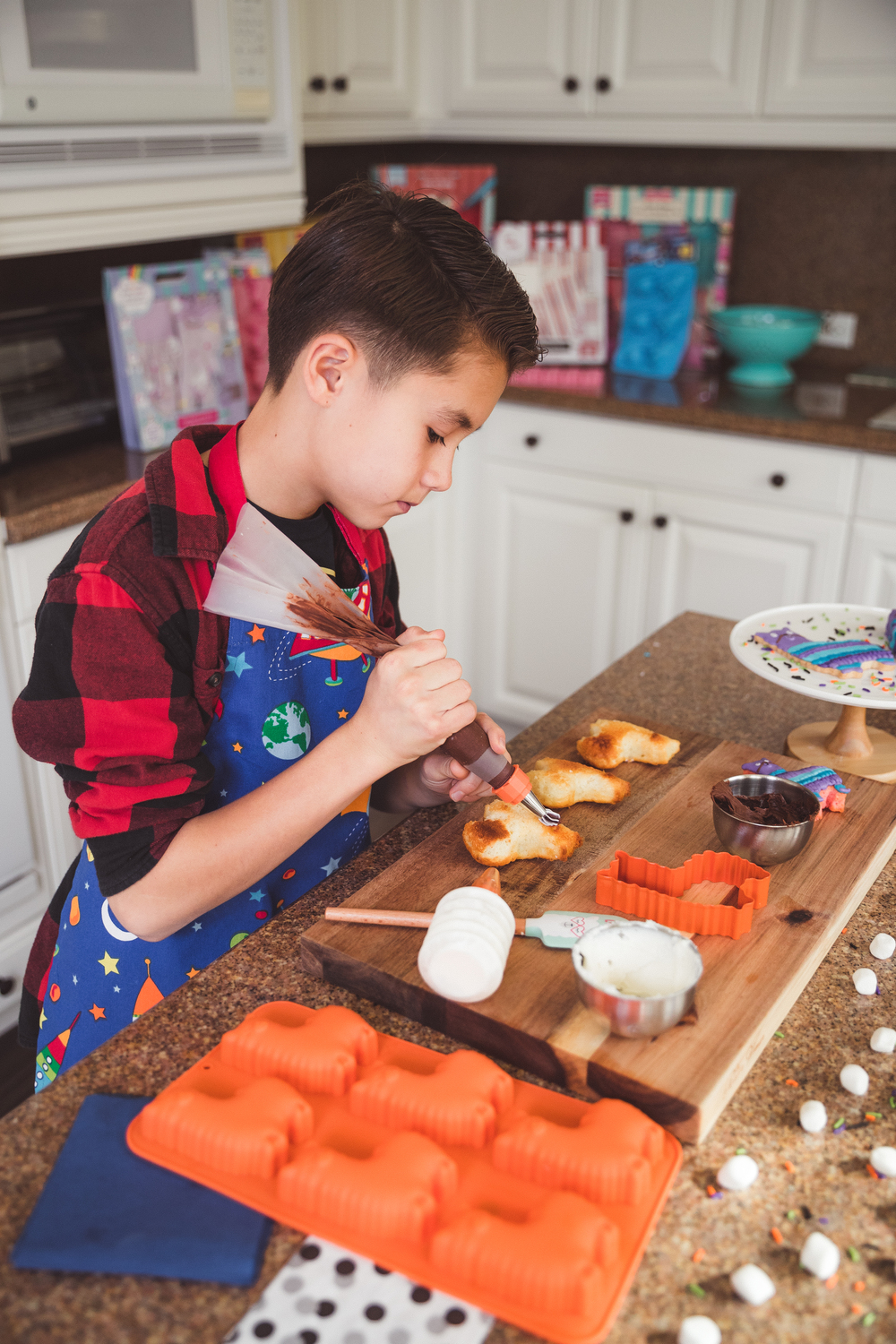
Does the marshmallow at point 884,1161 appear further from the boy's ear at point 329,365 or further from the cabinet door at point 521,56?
the cabinet door at point 521,56

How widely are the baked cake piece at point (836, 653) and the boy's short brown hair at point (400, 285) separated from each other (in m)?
0.46

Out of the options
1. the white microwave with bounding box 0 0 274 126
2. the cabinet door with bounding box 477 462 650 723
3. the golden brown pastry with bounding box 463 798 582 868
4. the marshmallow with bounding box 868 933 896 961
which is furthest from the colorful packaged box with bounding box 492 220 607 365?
the marshmallow with bounding box 868 933 896 961

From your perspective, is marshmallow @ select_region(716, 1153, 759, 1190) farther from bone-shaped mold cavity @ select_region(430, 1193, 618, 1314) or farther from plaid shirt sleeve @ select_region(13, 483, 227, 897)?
plaid shirt sleeve @ select_region(13, 483, 227, 897)

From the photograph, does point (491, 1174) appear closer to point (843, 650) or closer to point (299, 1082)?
point (299, 1082)

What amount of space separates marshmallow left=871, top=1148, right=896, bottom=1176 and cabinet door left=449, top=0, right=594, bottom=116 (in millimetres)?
2616

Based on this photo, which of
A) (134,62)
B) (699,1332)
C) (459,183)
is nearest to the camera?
(699,1332)

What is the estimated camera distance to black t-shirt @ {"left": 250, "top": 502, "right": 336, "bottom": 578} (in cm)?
108

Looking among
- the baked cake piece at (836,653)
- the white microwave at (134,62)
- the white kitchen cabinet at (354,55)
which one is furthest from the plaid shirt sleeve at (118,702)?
the white kitchen cabinet at (354,55)

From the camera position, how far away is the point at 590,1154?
2.14 feet

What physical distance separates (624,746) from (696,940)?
0.32 meters

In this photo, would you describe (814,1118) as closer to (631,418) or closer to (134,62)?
(134,62)

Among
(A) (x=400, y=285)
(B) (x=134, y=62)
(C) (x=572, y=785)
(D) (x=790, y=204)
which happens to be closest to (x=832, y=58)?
(D) (x=790, y=204)

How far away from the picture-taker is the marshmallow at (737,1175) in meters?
0.67

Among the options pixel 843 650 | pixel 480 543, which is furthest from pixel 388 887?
pixel 480 543
